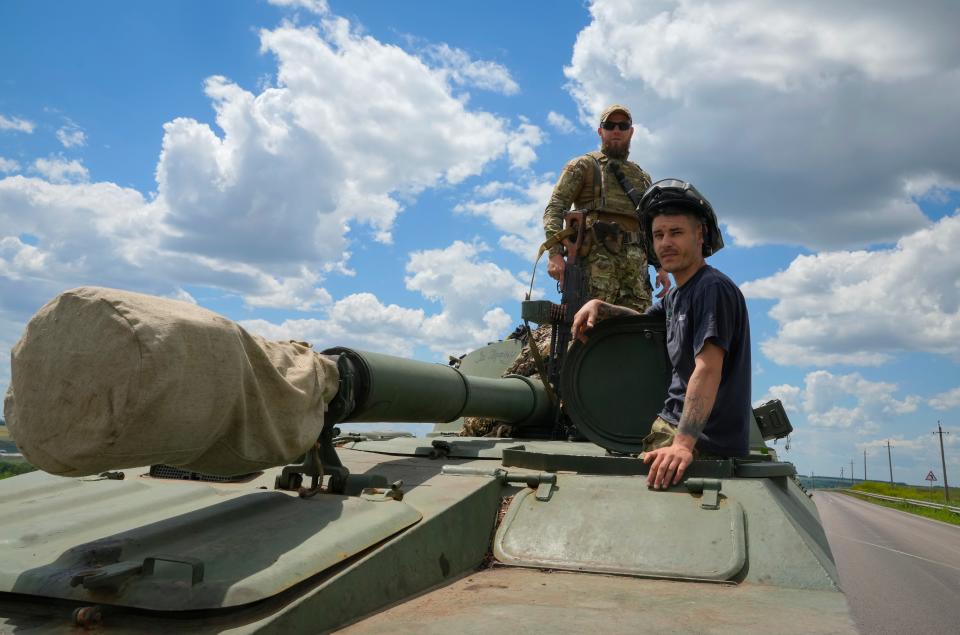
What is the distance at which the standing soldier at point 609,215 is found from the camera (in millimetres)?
6105

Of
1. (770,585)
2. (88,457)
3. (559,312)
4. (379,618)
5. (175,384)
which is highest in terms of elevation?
(559,312)

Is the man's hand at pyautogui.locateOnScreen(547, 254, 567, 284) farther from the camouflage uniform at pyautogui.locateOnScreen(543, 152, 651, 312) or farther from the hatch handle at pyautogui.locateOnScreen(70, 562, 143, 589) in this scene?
the hatch handle at pyautogui.locateOnScreen(70, 562, 143, 589)

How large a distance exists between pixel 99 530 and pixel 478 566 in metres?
1.24

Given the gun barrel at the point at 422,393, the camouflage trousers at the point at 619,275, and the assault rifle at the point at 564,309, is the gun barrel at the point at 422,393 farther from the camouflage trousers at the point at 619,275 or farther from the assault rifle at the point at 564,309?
the camouflage trousers at the point at 619,275

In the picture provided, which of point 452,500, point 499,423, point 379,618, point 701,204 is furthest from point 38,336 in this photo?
point 499,423

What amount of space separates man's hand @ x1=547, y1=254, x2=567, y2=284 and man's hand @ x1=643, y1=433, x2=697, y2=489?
2997 mm

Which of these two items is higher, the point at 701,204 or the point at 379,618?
the point at 701,204

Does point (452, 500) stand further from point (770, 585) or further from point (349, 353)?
point (770, 585)

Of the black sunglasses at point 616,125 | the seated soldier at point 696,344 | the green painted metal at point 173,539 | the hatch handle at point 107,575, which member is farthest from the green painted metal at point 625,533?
the black sunglasses at point 616,125

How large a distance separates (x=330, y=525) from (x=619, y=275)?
4011 millimetres

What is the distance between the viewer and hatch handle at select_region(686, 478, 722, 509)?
2982mm

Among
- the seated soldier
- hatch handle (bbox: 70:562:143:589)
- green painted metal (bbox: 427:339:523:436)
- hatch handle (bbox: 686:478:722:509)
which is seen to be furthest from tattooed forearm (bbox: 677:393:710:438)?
green painted metal (bbox: 427:339:523:436)

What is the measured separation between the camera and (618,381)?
431 cm

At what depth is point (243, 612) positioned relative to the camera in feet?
6.81
